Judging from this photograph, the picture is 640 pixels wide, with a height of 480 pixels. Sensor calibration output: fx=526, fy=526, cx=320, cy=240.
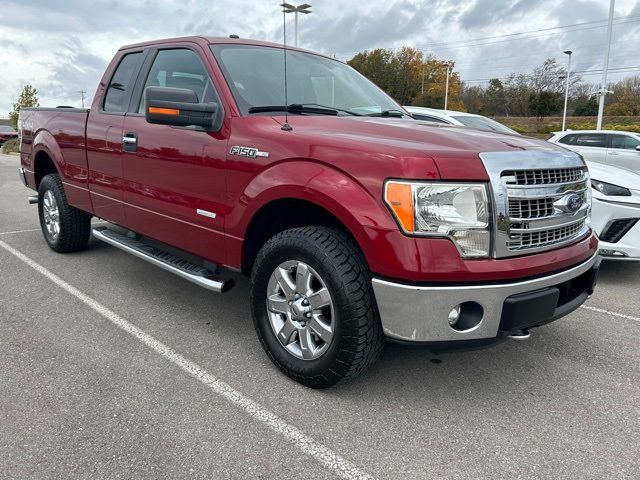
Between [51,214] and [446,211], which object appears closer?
[446,211]

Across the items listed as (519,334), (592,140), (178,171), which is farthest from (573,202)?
(592,140)

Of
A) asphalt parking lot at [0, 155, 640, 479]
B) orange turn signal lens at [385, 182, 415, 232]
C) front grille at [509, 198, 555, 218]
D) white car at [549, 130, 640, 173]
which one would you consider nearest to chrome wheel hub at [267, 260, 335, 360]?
asphalt parking lot at [0, 155, 640, 479]

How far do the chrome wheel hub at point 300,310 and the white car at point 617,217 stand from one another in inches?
131

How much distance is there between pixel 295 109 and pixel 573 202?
173cm

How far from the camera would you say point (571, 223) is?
2.75 m

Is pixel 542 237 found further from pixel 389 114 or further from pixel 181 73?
pixel 181 73

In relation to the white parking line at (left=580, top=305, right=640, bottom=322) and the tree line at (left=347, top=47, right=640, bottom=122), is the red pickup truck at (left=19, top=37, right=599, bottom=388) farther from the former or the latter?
the tree line at (left=347, top=47, right=640, bottom=122)

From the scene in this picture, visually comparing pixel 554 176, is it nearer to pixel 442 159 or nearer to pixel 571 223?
pixel 571 223

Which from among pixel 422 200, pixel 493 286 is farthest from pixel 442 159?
pixel 493 286

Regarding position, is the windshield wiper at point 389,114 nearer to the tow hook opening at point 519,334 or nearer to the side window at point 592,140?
the tow hook opening at point 519,334

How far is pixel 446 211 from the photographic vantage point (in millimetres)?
2365

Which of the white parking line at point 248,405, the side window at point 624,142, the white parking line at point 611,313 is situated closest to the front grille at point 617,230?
the white parking line at point 611,313

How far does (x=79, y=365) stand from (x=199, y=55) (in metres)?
2.14

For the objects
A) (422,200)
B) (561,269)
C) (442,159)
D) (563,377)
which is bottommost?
(563,377)
